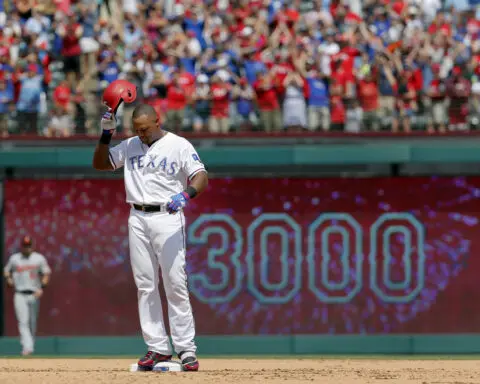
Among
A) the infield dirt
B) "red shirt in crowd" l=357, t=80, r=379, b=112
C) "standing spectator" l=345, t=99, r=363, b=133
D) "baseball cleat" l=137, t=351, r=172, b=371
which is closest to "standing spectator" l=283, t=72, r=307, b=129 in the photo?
"standing spectator" l=345, t=99, r=363, b=133

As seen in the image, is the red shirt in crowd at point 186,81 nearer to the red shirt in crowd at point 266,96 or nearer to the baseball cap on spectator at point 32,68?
the red shirt in crowd at point 266,96

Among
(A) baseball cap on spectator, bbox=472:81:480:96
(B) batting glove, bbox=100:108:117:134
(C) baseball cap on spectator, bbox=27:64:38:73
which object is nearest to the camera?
(B) batting glove, bbox=100:108:117:134

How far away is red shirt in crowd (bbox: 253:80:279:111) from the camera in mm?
17312

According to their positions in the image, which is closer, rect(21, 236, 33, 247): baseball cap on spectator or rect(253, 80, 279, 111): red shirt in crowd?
rect(253, 80, 279, 111): red shirt in crowd

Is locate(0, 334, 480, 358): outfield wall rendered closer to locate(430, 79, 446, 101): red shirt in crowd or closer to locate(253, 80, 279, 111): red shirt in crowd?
locate(253, 80, 279, 111): red shirt in crowd

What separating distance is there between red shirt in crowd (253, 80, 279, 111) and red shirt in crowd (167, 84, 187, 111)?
100cm

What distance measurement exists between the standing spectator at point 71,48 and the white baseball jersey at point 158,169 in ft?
27.8

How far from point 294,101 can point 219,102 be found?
102 centimetres

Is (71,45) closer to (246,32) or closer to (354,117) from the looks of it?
(246,32)

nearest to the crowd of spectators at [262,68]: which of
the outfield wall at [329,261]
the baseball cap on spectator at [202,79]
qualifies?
the baseball cap on spectator at [202,79]

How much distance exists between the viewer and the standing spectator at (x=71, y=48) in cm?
1814

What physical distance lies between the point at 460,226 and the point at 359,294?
5.75 ft

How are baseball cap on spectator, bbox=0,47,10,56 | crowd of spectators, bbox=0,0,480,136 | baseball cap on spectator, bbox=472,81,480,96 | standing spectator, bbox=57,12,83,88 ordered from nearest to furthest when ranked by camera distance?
baseball cap on spectator, bbox=472,81,480,96
crowd of spectators, bbox=0,0,480,136
standing spectator, bbox=57,12,83,88
baseball cap on spectator, bbox=0,47,10,56

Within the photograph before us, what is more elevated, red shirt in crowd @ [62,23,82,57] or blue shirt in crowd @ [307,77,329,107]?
red shirt in crowd @ [62,23,82,57]
